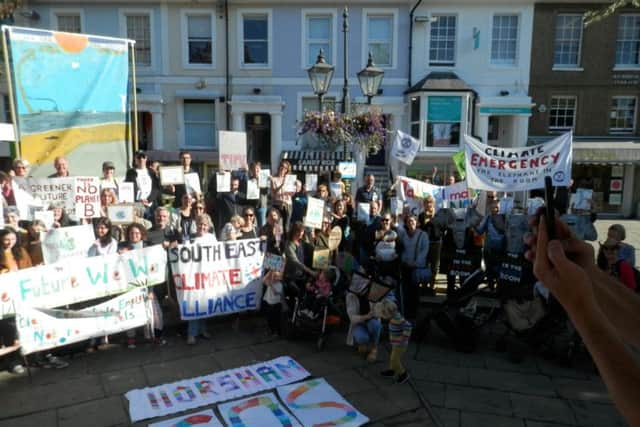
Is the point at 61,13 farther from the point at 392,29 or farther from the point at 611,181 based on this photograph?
the point at 611,181

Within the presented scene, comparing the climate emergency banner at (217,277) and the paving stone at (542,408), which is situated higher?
the climate emergency banner at (217,277)

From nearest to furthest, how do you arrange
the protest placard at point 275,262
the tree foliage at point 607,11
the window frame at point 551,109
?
the protest placard at point 275,262
the tree foliage at point 607,11
the window frame at point 551,109

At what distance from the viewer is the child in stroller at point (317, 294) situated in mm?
5906

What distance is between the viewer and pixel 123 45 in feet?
28.6

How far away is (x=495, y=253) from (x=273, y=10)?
560 inches

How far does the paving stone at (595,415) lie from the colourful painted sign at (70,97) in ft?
28.0

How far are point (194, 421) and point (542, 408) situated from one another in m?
3.47

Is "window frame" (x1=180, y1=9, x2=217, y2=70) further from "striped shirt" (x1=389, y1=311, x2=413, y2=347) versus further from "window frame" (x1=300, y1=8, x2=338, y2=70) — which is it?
"striped shirt" (x1=389, y1=311, x2=413, y2=347)

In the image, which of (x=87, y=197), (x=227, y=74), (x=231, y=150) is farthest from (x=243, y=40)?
(x=87, y=197)

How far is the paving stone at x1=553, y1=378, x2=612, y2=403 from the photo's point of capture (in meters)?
4.75

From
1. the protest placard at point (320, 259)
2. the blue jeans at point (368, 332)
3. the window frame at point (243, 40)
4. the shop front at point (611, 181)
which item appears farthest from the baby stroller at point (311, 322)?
the shop front at point (611, 181)

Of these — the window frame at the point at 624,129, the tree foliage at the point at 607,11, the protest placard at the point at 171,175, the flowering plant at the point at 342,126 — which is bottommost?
the protest placard at the point at 171,175

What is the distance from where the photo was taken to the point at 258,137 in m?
18.4

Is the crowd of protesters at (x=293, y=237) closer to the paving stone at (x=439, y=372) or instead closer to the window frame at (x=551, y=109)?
the paving stone at (x=439, y=372)
